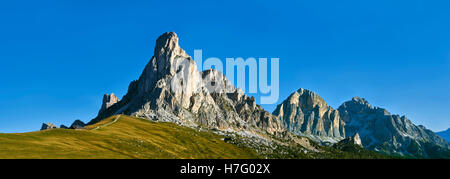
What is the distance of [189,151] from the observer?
198 metres

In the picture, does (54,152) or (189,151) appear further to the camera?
(189,151)
